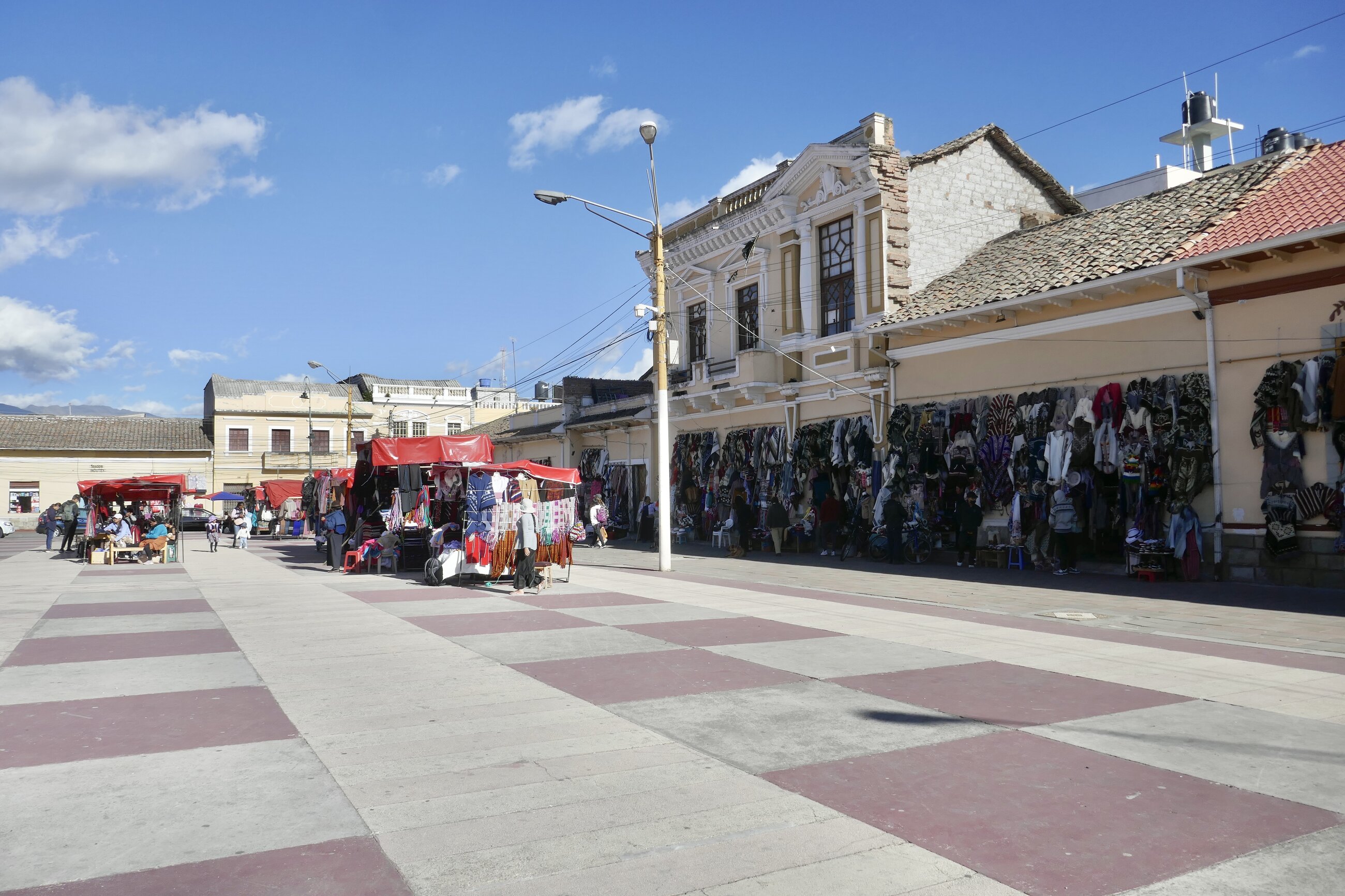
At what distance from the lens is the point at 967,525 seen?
1909cm

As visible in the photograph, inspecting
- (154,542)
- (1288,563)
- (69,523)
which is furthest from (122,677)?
(69,523)

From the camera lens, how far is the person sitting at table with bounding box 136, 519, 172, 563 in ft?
77.5

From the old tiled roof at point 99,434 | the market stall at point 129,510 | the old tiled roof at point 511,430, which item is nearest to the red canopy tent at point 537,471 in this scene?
the market stall at point 129,510

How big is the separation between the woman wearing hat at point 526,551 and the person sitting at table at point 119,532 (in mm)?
13420

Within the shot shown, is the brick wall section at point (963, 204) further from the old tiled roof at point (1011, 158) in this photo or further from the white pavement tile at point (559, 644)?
the white pavement tile at point (559, 644)

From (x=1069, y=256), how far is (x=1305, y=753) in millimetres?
15160

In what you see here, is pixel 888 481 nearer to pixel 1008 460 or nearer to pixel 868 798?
pixel 1008 460

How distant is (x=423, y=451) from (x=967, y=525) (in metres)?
11.1

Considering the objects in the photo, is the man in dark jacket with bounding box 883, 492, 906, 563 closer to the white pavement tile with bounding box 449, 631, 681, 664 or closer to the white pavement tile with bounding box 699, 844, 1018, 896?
the white pavement tile with bounding box 449, 631, 681, 664

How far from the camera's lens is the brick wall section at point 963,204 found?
2289cm

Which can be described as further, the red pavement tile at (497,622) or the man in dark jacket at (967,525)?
the man in dark jacket at (967,525)

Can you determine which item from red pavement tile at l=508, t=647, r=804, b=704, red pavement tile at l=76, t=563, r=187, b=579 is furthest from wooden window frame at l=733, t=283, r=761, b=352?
red pavement tile at l=508, t=647, r=804, b=704

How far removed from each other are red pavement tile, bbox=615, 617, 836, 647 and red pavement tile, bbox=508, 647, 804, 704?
778 millimetres

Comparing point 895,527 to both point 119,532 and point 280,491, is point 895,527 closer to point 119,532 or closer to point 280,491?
point 119,532
